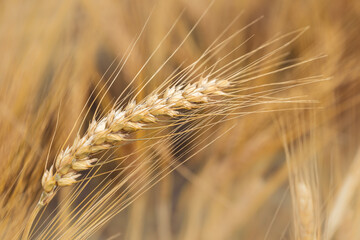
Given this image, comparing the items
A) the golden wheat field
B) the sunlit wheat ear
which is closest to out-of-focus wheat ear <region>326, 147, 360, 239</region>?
the golden wheat field

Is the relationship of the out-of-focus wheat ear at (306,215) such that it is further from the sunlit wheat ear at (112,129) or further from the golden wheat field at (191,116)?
the sunlit wheat ear at (112,129)

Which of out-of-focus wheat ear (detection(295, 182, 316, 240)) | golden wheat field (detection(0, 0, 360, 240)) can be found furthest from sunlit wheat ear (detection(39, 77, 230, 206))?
out-of-focus wheat ear (detection(295, 182, 316, 240))

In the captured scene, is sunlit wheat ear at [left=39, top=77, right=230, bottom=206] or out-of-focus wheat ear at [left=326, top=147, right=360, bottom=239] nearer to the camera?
sunlit wheat ear at [left=39, top=77, right=230, bottom=206]

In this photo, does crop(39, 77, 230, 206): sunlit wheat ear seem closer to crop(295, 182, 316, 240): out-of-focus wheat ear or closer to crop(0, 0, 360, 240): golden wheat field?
crop(0, 0, 360, 240): golden wheat field

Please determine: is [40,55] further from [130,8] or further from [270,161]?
[270,161]

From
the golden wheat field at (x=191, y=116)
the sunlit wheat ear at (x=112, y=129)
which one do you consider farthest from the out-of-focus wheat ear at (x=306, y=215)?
the sunlit wheat ear at (x=112, y=129)

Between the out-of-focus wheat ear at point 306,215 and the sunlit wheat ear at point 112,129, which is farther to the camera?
the out-of-focus wheat ear at point 306,215

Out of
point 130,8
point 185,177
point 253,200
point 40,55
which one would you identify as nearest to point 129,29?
point 130,8
